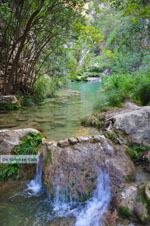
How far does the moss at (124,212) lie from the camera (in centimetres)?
296

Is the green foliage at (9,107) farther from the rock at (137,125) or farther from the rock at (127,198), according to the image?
the rock at (127,198)

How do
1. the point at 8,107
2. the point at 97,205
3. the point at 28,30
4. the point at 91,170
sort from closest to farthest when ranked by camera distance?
the point at 97,205 → the point at 91,170 → the point at 28,30 → the point at 8,107

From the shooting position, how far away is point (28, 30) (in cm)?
642

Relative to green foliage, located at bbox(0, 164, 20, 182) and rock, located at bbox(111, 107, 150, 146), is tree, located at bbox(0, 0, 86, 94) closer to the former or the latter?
rock, located at bbox(111, 107, 150, 146)

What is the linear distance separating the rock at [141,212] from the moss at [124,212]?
0.11 meters

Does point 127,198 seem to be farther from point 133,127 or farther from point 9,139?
point 9,139

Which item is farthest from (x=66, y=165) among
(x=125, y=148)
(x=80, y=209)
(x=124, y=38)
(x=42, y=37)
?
(x=42, y=37)

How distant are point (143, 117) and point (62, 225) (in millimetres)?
3293

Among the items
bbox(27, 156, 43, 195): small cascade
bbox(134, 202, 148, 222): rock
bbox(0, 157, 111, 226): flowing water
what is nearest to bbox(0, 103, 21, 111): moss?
bbox(27, 156, 43, 195): small cascade

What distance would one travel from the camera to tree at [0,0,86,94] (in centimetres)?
666

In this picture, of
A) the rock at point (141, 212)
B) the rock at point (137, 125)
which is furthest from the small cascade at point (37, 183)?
the rock at point (137, 125)

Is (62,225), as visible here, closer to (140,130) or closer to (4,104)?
(140,130)

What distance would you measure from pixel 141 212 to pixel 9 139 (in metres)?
2.98

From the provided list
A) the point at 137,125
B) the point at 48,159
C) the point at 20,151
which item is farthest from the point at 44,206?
the point at 137,125
